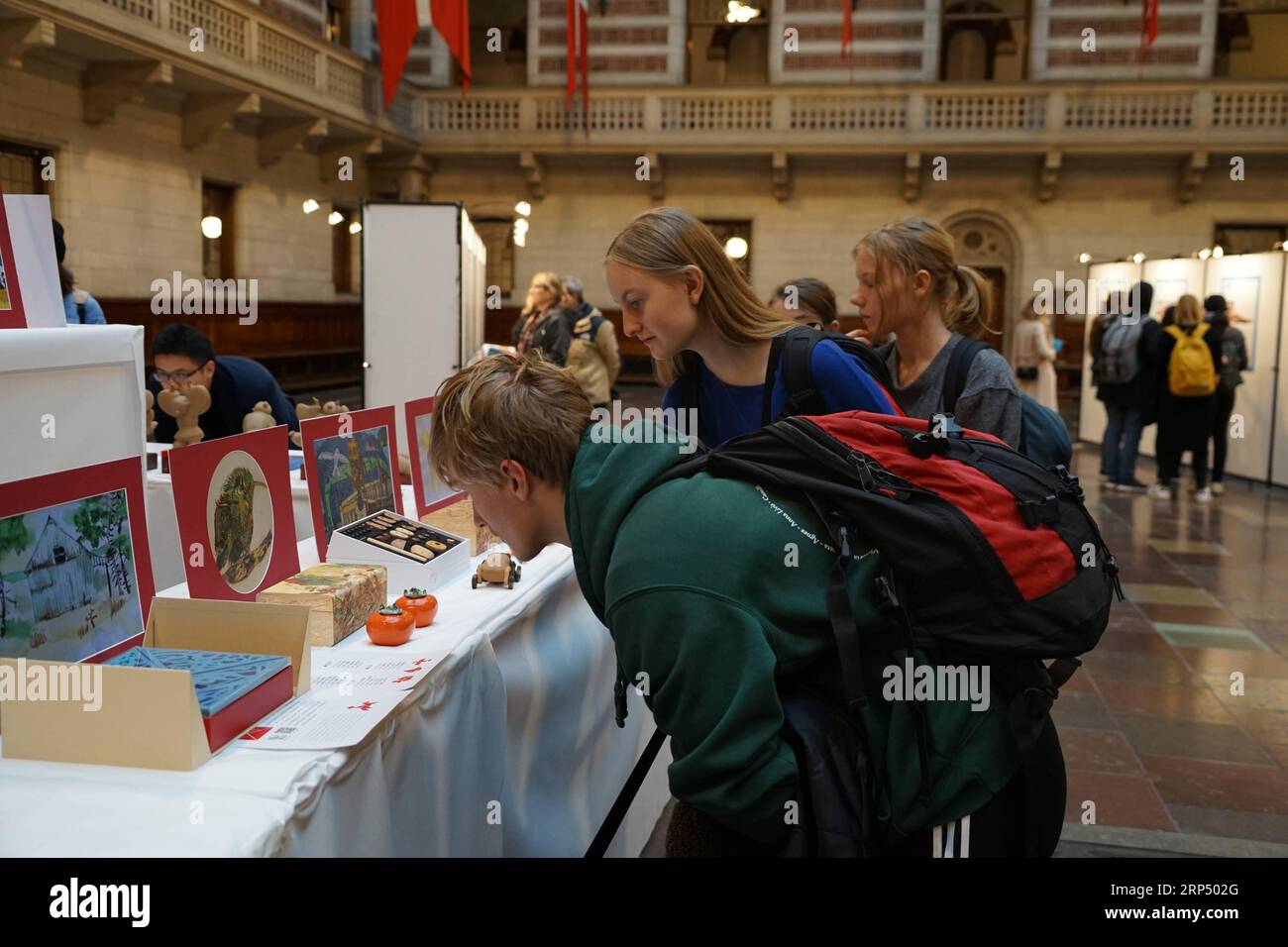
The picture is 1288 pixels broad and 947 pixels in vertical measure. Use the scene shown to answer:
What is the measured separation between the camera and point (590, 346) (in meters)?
8.27

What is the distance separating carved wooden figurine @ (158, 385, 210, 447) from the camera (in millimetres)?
3287

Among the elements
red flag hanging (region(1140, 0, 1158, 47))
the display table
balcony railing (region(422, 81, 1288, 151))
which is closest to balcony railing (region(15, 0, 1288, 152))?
balcony railing (region(422, 81, 1288, 151))

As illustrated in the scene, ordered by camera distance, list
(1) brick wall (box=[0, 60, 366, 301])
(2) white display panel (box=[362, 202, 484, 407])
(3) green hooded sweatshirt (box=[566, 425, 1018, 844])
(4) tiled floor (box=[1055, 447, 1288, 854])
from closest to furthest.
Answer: (3) green hooded sweatshirt (box=[566, 425, 1018, 844])
(4) tiled floor (box=[1055, 447, 1288, 854])
(2) white display panel (box=[362, 202, 484, 407])
(1) brick wall (box=[0, 60, 366, 301])

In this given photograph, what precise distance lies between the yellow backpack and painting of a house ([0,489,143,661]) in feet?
28.8

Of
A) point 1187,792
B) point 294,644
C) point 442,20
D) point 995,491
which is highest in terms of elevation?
point 442,20

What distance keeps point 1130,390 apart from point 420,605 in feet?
28.7

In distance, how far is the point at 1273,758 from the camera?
3.87 m

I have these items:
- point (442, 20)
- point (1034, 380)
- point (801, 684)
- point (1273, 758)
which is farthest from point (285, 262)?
point (801, 684)

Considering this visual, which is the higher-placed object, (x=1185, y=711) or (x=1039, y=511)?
(x=1039, y=511)

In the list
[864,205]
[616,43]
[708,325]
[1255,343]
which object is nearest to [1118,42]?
[864,205]

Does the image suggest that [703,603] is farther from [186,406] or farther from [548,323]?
[548,323]

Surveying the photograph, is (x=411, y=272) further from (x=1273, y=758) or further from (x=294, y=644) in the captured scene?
(x=294, y=644)

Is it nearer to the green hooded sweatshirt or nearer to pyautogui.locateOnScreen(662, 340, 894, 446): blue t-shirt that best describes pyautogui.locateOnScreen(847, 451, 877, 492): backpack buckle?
the green hooded sweatshirt
